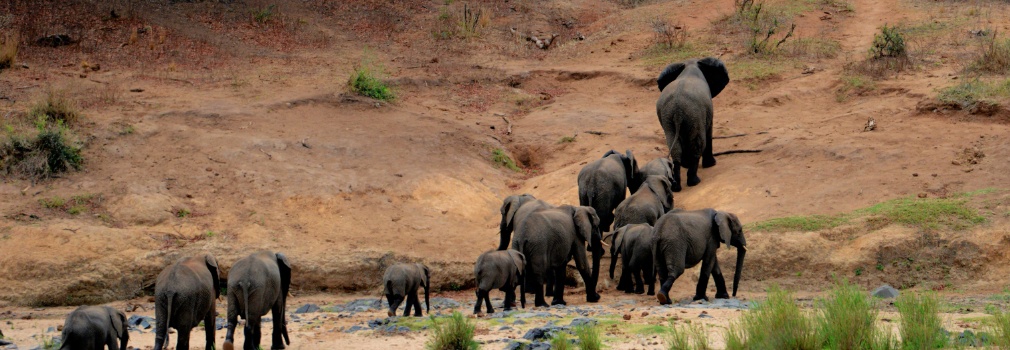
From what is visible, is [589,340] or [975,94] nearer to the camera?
[589,340]

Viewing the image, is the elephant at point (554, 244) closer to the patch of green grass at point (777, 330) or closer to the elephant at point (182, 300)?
the elephant at point (182, 300)

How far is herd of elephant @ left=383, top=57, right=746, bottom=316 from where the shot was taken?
1266cm

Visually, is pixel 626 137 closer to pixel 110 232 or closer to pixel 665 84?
pixel 665 84

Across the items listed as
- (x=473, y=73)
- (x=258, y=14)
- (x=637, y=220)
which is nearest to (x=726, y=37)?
(x=473, y=73)

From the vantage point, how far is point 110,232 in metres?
15.5

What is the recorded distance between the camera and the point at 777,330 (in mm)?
8352

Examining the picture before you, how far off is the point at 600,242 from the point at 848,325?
6.35 metres

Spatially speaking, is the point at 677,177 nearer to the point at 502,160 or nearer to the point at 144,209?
the point at 502,160

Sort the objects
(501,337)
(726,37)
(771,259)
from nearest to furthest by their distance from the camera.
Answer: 1. (501,337)
2. (771,259)
3. (726,37)

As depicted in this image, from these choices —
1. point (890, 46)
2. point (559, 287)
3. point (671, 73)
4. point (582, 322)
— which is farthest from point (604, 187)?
point (890, 46)

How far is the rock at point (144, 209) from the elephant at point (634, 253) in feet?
23.3

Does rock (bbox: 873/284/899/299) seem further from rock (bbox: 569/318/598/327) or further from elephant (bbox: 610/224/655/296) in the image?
rock (bbox: 569/318/598/327)

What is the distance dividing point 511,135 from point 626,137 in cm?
276

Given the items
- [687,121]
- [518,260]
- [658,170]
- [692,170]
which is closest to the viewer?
[518,260]
